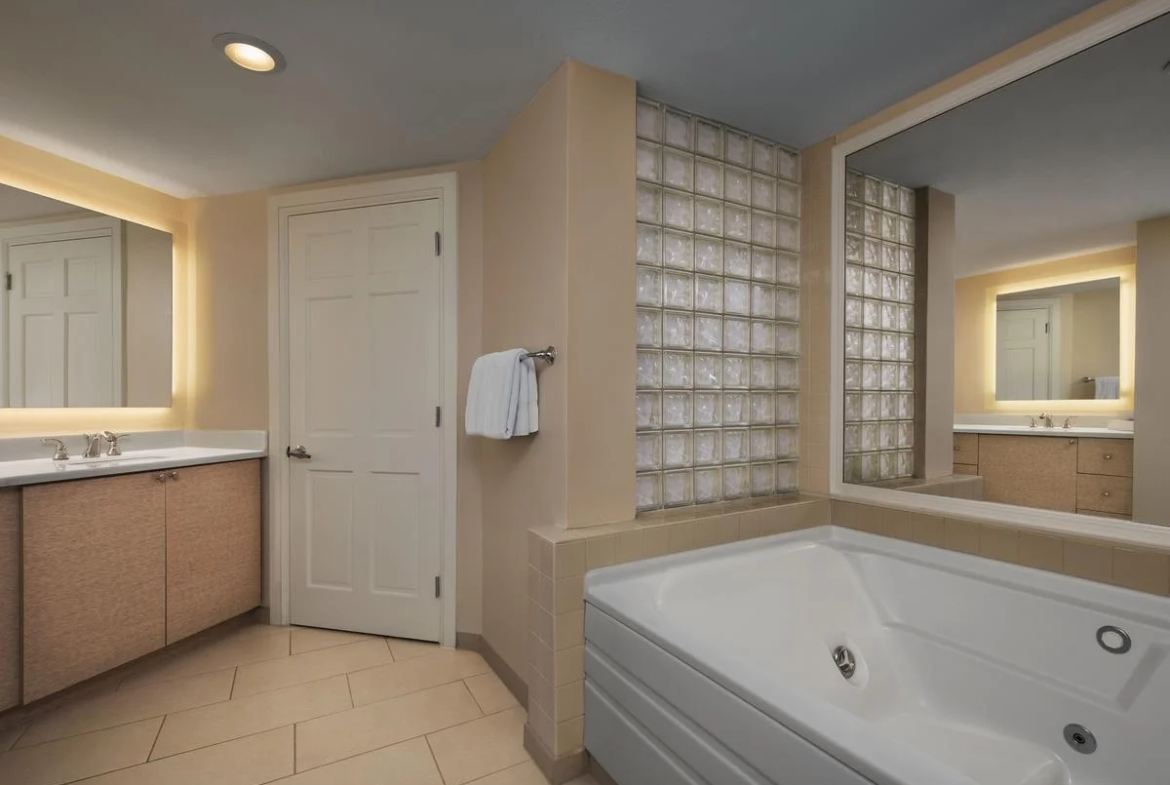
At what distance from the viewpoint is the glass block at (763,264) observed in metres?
2.07

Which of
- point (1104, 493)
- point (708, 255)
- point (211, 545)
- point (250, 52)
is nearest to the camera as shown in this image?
point (1104, 493)

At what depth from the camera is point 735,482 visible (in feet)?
6.68

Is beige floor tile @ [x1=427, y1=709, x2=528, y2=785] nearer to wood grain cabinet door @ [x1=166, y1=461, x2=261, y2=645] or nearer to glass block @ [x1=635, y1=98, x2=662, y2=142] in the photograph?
wood grain cabinet door @ [x1=166, y1=461, x2=261, y2=645]

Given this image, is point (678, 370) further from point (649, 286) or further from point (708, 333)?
point (649, 286)

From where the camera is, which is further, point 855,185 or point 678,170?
point 855,185

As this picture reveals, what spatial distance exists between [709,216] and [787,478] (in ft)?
3.68

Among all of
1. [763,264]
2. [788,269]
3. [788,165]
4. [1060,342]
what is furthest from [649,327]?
[1060,342]

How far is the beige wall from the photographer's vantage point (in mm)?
1704

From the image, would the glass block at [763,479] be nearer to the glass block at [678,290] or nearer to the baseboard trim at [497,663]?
the glass block at [678,290]

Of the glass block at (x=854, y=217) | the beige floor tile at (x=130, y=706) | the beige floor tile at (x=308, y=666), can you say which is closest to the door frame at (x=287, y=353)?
the beige floor tile at (x=308, y=666)

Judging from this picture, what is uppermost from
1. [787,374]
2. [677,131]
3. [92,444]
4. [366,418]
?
→ [677,131]

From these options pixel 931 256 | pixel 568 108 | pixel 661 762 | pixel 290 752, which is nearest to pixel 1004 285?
pixel 931 256

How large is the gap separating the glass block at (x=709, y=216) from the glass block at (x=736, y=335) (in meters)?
0.34

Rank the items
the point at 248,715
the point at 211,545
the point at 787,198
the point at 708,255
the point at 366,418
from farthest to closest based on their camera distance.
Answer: the point at 366,418 < the point at 211,545 < the point at 787,198 < the point at 708,255 < the point at 248,715
